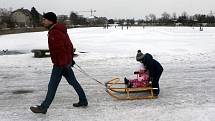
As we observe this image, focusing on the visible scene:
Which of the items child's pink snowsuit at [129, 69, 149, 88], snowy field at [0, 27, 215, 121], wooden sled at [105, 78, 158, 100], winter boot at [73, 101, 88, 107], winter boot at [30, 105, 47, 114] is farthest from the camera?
child's pink snowsuit at [129, 69, 149, 88]

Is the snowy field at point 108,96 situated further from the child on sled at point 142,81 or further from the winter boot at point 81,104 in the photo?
the child on sled at point 142,81

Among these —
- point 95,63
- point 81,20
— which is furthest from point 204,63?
point 81,20

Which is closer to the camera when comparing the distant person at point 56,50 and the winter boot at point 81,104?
the distant person at point 56,50

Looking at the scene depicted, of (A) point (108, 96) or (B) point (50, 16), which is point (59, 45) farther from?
(A) point (108, 96)

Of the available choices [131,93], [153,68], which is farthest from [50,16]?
[131,93]

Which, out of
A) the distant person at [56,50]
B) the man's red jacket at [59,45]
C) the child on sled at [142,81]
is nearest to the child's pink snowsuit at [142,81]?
the child on sled at [142,81]

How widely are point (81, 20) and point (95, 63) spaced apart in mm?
159187

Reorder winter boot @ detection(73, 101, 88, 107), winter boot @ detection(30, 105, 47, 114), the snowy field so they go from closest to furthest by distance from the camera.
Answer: the snowy field, winter boot @ detection(30, 105, 47, 114), winter boot @ detection(73, 101, 88, 107)

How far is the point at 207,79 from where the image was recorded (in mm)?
10469

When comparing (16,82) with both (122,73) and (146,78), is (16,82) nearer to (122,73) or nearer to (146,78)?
(122,73)

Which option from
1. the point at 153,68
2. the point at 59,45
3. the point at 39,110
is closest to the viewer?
the point at 59,45

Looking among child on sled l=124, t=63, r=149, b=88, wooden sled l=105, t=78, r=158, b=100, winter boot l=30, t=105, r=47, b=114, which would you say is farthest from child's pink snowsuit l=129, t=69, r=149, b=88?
winter boot l=30, t=105, r=47, b=114

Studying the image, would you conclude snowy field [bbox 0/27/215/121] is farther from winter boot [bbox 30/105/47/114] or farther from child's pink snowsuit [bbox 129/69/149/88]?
child's pink snowsuit [bbox 129/69/149/88]

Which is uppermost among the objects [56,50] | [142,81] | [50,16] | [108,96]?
[50,16]
